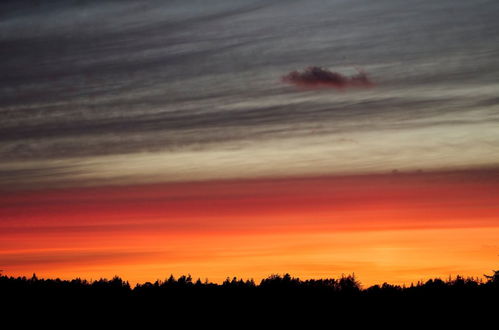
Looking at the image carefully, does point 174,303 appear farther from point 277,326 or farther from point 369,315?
point 369,315

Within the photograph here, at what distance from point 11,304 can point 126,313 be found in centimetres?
2327

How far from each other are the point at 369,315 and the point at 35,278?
79886mm

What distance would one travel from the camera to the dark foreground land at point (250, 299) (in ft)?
469

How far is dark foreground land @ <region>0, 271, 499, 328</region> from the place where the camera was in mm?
143000

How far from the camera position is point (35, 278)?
193 metres

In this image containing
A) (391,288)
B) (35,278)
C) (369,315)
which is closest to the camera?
(369,315)

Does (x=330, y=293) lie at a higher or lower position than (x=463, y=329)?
higher

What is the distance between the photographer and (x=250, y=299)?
6772 inches

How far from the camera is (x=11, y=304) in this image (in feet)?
563

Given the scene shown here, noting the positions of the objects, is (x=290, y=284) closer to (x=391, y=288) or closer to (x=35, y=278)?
(x=391, y=288)

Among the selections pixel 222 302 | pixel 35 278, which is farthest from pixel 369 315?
pixel 35 278

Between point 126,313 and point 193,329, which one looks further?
point 126,313

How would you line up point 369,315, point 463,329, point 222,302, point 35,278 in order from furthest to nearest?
point 35,278 → point 222,302 → point 369,315 → point 463,329

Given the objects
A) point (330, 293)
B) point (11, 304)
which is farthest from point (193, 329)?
point (11, 304)
